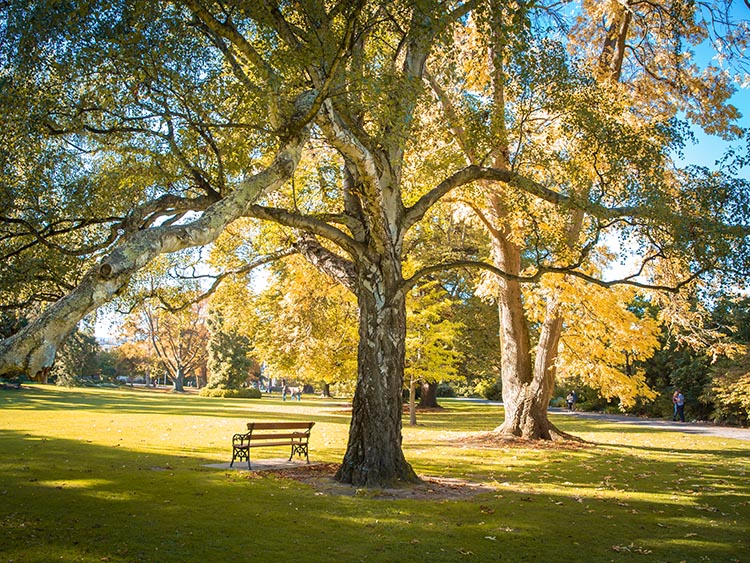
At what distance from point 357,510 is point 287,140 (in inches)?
214

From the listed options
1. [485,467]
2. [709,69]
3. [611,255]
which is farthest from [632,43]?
[485,467]

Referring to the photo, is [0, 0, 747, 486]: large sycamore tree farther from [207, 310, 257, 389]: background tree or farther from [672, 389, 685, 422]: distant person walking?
[207, 310, 257, 389]: background tree

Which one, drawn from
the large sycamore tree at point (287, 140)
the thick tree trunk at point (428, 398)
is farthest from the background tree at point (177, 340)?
the large sycamore tree at point (287, 140)

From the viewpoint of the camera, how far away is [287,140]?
29.8 ft

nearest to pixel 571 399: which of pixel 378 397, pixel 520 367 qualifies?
pixel 520 367

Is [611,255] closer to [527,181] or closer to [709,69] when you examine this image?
[709,69]

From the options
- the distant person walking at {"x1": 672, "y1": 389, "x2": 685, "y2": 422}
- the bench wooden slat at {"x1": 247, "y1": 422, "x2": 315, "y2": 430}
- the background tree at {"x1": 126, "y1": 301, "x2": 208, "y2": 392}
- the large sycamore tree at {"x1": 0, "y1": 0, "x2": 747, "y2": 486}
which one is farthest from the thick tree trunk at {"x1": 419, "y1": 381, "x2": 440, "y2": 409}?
the large sycamore tree at {"x1": 0, "y1": 0, "x2": 747, "y2": 486}

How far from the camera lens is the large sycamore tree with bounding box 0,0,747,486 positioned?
9117 millimetres

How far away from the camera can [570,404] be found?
4697 cm

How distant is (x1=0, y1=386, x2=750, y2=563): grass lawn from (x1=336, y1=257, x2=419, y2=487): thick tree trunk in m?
0.76

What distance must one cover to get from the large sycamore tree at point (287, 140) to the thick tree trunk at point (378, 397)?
0.03 meters

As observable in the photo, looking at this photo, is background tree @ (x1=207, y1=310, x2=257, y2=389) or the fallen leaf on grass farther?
background tree @ (x1=207, y1=310, x2=257, y2=389)

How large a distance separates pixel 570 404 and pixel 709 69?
107 ft

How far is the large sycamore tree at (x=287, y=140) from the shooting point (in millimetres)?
9117
